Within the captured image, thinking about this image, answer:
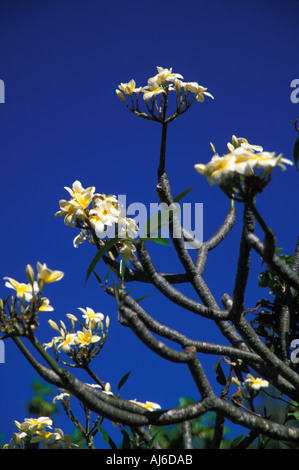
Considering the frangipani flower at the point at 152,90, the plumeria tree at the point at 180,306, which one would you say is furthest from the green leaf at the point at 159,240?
the frangipani flower at the point at 152,90

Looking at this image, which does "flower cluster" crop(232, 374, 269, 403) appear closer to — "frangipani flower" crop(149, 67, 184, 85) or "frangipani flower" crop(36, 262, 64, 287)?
"frangipani flower" crop(36, 262, 64, 287)

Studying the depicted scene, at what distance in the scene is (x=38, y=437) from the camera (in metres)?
1.84

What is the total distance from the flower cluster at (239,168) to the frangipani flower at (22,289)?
556 mm

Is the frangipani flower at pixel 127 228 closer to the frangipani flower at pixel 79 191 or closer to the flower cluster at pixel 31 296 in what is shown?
the frangipani flower at pixel 79 191

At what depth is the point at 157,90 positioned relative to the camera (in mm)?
1864

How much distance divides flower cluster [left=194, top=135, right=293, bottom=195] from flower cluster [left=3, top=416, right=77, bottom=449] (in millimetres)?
1265

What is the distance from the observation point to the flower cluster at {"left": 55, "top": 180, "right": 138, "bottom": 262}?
5.63ft

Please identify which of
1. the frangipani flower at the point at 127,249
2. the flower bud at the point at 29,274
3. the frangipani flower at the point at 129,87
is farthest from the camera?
the frangipani flower at the point at 129,87

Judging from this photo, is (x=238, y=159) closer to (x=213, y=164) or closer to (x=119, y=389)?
(x=213, y=164)

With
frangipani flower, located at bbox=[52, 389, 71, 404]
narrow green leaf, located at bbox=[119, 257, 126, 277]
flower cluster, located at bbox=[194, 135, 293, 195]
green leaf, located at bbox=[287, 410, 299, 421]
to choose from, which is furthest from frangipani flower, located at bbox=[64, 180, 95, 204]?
green leaf, located at bbox=[287, 410, 299, 421]

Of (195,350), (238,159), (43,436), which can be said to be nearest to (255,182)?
(238,159)

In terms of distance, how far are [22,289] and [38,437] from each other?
0.86 metres

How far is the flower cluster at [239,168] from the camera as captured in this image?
114 centimetres

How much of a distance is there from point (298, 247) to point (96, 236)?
2.73 feet
